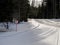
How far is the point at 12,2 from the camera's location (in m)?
32.2

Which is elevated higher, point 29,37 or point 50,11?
point 29,37

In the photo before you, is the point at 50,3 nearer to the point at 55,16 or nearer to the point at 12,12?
the point at 55,16

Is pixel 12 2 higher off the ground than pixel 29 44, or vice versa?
pixel 12 2

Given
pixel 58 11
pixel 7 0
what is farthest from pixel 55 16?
pixel 7 0

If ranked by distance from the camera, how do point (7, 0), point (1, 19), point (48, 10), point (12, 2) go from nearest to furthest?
point (7, 0) → point (12, 2) → point (1, 19) → point (48, 10)

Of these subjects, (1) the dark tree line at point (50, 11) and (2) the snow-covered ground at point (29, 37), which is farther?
(1) the dark tree line at point (50, 11)

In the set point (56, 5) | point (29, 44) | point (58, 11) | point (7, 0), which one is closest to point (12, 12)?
point (7, 0)

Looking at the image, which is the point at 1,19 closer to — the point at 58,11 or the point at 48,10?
the point at 58,11

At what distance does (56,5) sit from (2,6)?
6023 cm

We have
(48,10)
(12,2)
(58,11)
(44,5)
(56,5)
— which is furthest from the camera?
(44,5)

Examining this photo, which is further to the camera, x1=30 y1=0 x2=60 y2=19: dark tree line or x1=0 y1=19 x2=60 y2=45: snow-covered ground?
x1=30 y1=0 x2=60 y2=19: dark tree line

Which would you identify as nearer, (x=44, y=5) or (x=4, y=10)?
(x=4, y=10)

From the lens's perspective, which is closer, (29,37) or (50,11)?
(29,37)

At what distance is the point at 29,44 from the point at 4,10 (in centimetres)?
1944
